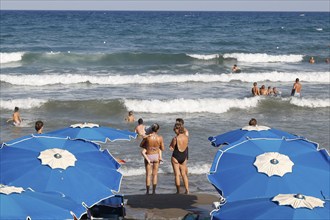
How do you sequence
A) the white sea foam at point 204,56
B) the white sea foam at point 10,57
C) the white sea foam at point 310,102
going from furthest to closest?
the white sea foam at point 204,56 < the white sea foam at point 10,57 < the white sea foam at point 310,102

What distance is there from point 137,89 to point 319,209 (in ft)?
66.9

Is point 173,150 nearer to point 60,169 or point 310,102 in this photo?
point 60,169

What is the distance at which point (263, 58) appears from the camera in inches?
1492

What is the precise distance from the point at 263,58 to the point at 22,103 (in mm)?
21316

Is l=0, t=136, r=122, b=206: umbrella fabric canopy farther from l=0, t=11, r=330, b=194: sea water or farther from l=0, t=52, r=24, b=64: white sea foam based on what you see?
l=0, t=52, r=24, b=64: white sea foam

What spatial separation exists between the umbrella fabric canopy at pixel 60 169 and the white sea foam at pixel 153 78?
19057 mm

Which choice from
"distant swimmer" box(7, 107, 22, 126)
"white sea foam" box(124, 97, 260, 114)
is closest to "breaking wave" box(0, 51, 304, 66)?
"white sea foam" box(124, 97, 260, 114)

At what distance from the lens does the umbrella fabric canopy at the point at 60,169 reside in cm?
710

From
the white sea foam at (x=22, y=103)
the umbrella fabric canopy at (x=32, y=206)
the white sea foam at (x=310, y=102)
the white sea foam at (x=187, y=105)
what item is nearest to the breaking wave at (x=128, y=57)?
the white sea foam at (x=22, y=103)

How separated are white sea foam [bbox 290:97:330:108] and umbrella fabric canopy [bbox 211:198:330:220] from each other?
662 inches

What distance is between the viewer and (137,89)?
83.9ft

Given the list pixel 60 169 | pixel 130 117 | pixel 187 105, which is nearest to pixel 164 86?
pixel 187 105

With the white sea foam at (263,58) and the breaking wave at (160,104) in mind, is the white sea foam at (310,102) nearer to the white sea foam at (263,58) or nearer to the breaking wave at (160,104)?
the breaking wave at (160,104)

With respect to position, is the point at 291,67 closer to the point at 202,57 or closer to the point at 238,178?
the point at 202,57
